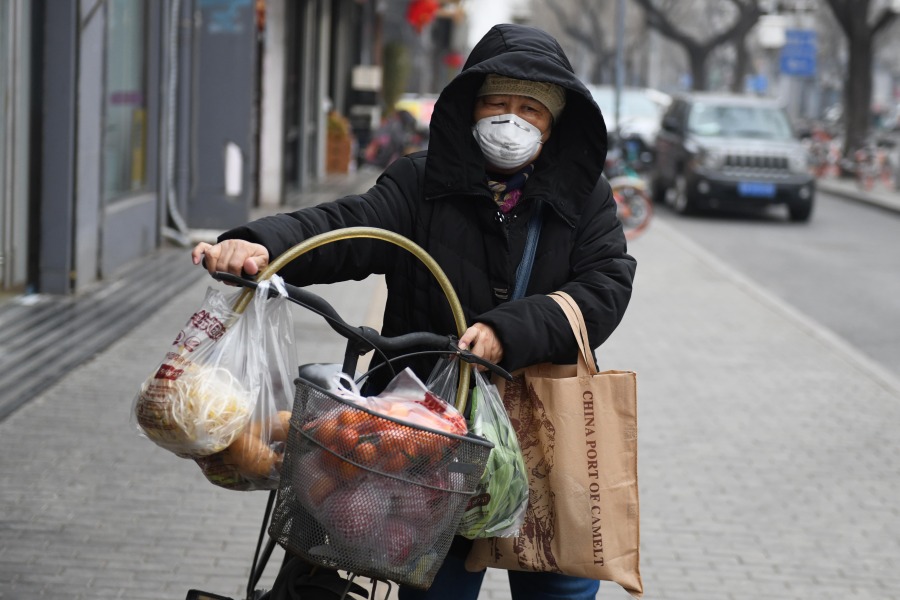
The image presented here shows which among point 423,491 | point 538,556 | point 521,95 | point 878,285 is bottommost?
point 878,285

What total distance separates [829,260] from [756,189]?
169 inches

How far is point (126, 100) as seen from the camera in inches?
460

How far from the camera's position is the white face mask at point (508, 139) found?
116 inches

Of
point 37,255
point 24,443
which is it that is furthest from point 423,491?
point 37,255

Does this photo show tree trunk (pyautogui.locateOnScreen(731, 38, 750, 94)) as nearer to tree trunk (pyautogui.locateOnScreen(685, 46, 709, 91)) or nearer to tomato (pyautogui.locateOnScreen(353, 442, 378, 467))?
tree trunk (pyautogui.locateOnScreen(685, 46, 709, 91))

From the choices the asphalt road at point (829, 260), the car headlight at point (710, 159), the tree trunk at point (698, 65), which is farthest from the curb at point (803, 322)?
the tree trunk at point (698, 65)

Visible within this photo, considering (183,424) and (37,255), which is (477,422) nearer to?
(183,424)

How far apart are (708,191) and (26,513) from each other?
52.7 ft

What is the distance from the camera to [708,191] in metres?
20.0

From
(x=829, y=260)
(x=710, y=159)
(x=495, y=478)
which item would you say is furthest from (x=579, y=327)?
(x=710, y=159)

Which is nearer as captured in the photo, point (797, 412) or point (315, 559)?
point (315, 559)

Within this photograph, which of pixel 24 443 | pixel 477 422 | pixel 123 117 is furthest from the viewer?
pixel 123 117

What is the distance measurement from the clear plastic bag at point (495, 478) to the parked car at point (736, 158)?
17.6 metres

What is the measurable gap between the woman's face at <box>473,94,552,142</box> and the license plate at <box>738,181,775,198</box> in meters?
17.4
